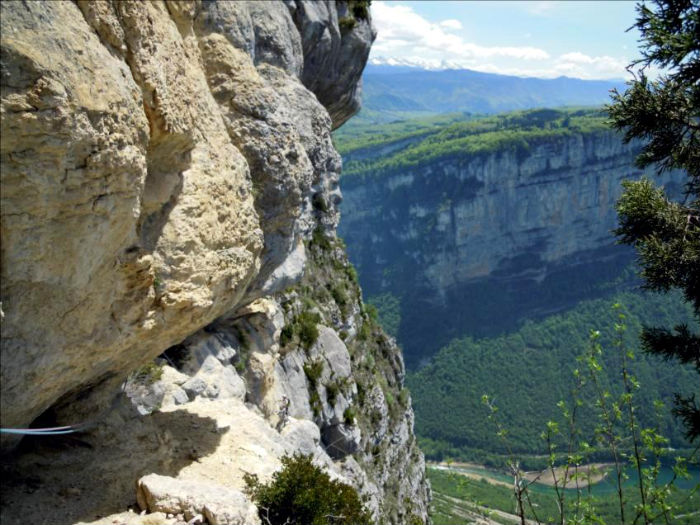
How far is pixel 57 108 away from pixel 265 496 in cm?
656

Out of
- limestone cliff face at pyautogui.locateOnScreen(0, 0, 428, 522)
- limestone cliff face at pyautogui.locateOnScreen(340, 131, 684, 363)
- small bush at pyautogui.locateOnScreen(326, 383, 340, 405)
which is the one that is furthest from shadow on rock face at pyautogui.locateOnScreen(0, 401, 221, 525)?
limestone cliff face at pyautogui.locateOnScreen(340, 131, 684, 363)

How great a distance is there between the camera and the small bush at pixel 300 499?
30.5 feet

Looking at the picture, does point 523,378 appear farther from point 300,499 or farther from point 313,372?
point 300,499

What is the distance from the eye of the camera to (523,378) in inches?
4373

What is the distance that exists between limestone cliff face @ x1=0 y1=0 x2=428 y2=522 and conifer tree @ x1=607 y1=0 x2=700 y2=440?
670 cm

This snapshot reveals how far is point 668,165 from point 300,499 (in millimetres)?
9096

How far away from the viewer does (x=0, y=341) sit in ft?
21.6

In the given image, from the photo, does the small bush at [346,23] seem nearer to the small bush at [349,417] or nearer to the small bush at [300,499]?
the small bush at [349,417]

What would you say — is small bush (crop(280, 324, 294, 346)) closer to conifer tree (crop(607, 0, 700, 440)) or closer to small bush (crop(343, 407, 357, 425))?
small bush (crop(343, 407, 357, 425))

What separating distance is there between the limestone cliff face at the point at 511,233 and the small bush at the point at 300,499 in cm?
12458

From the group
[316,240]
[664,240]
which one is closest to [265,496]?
[664,240]

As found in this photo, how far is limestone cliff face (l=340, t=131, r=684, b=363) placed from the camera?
138 meters

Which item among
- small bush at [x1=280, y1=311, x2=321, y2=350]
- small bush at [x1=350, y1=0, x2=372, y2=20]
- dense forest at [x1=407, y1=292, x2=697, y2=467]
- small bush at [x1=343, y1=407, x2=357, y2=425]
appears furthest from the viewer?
dense forest at [x1=407, y1=292, x2=697, y2=467]

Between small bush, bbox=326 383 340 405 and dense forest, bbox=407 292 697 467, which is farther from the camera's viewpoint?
dense forest, bbox=407 292 697 467
